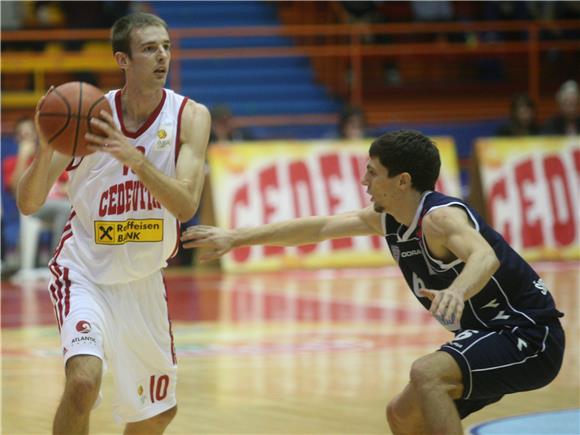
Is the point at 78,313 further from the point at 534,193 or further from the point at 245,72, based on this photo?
the point at 245,72

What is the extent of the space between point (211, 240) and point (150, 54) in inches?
37.4

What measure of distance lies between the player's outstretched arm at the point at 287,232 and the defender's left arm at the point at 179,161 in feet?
1.24

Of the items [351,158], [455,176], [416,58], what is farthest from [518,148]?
[416,58]

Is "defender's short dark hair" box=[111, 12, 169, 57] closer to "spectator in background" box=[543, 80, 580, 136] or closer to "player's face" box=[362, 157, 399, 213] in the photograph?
"player's face" box=[362, 157, 399, 213]

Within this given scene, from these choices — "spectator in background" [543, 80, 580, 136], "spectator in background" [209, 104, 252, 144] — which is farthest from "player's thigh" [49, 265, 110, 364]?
"spectator in background" [543, 80, 580, 136]

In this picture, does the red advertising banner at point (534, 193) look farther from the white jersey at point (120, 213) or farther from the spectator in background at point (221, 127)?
the white jersey at point (120, 213)

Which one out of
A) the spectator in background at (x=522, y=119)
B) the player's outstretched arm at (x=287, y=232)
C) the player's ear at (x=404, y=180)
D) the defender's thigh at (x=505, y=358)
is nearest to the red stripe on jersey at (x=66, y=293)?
the player's outstretched arm at (x=287, y=232)

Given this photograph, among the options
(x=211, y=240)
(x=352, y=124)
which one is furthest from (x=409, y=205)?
(x=352, y=124)

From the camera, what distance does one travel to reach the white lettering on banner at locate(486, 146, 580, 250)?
17.3m

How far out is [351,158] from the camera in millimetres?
17000

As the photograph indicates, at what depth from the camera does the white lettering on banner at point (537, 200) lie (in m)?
17.3

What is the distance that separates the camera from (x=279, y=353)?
34.7 feet

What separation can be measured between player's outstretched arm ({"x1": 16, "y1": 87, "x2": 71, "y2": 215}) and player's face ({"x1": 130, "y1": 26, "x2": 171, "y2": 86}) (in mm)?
540

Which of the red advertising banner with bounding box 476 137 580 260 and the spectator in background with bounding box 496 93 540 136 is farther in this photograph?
the spectator in background with bounding box 496 93 540 136
